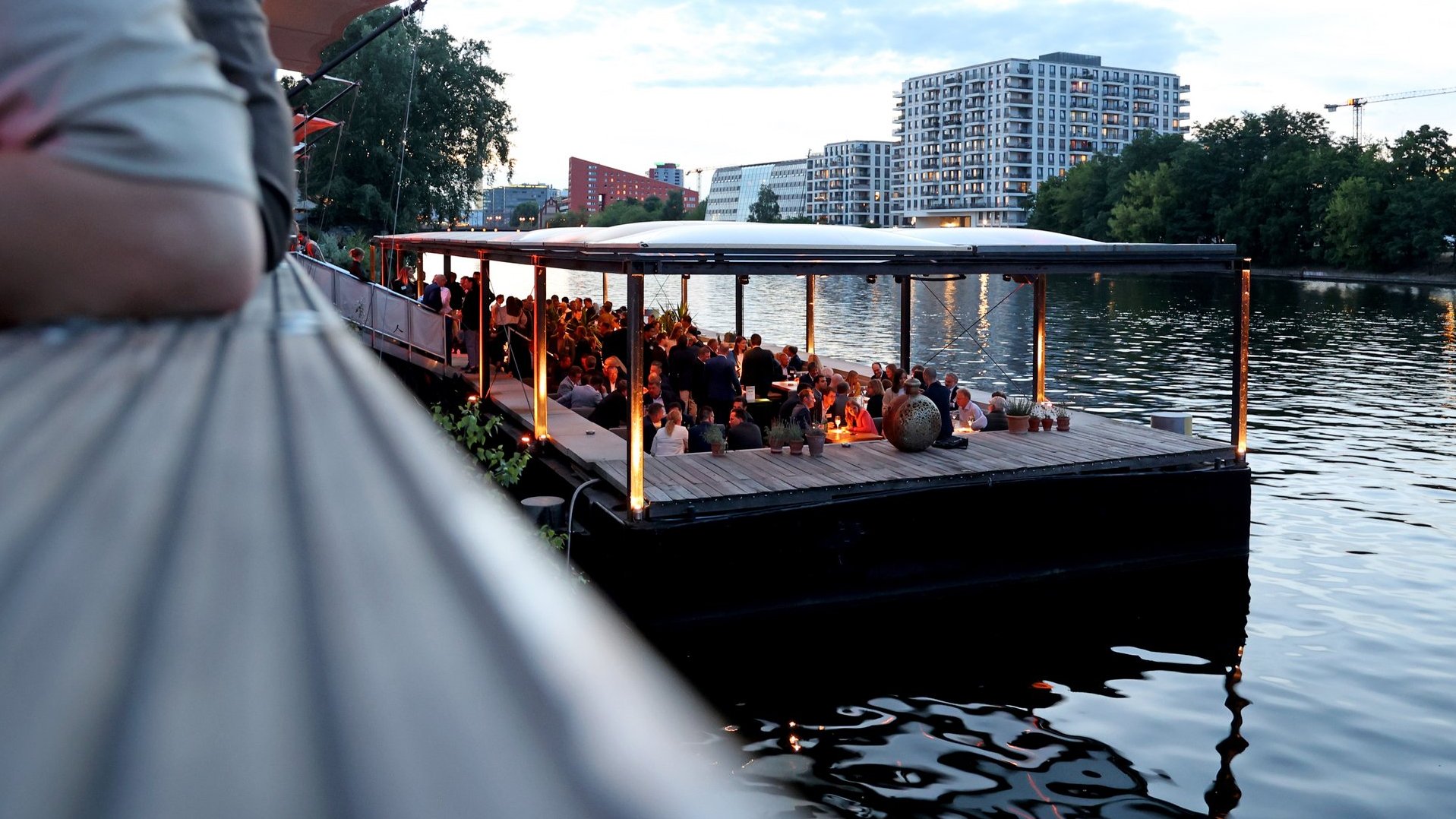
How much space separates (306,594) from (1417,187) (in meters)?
103

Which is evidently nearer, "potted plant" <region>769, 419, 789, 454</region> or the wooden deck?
the wooden deck

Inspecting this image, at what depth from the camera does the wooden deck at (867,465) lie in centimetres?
1362

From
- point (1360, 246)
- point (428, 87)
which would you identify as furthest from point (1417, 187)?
point (428, 87)

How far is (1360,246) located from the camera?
9456cm

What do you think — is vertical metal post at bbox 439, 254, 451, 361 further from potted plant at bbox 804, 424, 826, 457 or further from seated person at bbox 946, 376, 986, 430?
potted plant at bbox 804, 424, 826, 457

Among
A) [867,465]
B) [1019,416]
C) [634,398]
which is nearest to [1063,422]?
[1019,416]

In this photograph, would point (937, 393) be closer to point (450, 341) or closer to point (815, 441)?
point (815, 441)

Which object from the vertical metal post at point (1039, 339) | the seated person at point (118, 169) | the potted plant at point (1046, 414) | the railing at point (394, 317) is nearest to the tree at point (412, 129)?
the railing at point (394, 317)

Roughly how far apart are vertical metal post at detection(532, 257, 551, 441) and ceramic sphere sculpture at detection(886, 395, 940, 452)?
5.05 meters

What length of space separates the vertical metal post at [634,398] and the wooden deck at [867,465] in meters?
0.22

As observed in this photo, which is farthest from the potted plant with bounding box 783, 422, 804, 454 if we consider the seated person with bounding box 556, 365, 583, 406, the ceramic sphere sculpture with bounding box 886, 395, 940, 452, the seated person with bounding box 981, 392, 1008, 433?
the seated person with bounding box 556, 365, 583, 406

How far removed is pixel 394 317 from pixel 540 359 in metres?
9.97

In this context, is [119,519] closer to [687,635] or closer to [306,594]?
[306,594]

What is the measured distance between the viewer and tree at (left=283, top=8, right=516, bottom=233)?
171 feet
